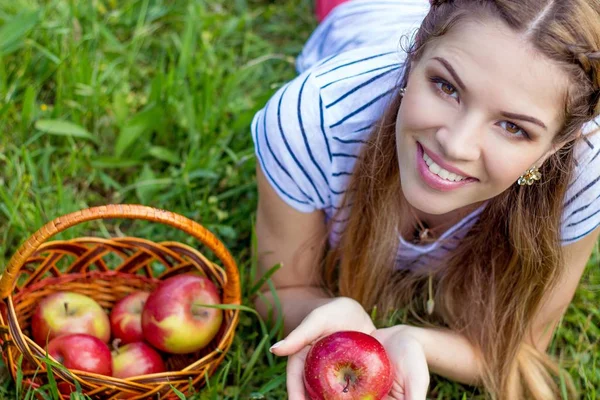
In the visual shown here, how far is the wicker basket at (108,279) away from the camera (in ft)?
5.47

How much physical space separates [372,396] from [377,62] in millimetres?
779

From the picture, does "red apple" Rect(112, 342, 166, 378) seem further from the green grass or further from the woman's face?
the woman's face

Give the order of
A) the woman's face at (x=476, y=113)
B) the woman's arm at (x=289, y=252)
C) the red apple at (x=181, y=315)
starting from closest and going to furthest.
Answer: the woman's face at (x=476, y=113) < the red apple at (x=181, y=315) < the woman's arm at (x=289, y=252)

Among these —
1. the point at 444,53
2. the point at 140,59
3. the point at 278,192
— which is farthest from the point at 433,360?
the point at 140,59

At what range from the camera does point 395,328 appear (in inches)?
74.1

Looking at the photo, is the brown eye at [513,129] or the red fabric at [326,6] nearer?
the brown eye at [513,129]

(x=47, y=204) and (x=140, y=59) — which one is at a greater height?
(x=140, y=59)

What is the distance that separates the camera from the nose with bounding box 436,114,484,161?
4.81 ft

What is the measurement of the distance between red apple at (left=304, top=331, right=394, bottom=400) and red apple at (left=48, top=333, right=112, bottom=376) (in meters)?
0.51

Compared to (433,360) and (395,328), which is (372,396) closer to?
(395,328)

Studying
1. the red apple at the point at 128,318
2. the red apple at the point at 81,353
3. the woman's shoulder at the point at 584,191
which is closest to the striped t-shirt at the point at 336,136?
the woman's shoulder at the point at 584,191

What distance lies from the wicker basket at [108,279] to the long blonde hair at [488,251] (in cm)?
37

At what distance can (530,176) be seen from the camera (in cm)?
166

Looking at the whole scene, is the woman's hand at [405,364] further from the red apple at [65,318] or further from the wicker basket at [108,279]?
the red apple at [65,318]
